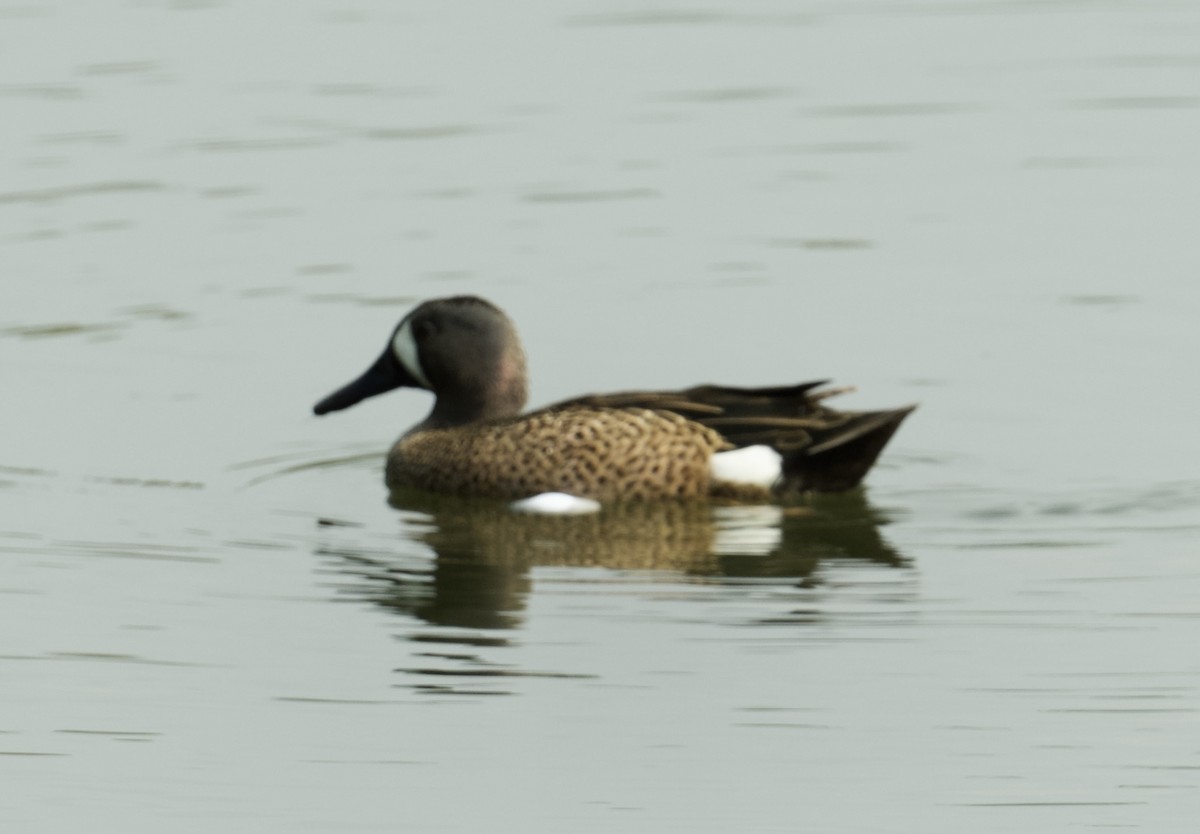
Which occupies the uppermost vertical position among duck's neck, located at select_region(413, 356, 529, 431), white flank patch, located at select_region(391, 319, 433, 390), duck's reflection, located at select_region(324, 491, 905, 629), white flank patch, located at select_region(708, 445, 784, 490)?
white flank patch, located at select_region(391, 319, 433, 390)

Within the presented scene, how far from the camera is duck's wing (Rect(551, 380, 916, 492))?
11961 millimetres

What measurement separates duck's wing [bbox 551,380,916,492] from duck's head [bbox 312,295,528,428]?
700 millimetres

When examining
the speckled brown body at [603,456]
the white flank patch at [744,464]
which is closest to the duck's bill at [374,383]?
the speckled brown body at [603,456]

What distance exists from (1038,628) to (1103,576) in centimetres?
86

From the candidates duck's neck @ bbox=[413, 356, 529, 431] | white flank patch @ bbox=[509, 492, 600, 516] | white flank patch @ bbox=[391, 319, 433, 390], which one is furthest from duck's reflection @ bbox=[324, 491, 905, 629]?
white flank patch @ bbox=[391, 319, 433, 390]

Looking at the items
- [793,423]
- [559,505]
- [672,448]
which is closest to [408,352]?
[559,505]

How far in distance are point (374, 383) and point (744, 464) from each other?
6.65ft

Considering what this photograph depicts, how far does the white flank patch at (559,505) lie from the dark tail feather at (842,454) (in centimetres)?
86

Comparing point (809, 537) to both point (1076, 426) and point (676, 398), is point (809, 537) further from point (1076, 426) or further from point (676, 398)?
point (1076, 426)

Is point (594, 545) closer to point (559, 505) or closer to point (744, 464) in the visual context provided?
point (559, 505)

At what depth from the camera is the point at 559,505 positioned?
39.1 feet

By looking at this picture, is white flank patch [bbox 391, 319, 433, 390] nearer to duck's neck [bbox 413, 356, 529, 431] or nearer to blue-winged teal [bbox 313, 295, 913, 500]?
duck's neck [bbox 413, 356, 529, 431]

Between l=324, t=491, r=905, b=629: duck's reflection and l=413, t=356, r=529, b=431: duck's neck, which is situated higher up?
l=413, t=356, r=529, b=431: duck's neck

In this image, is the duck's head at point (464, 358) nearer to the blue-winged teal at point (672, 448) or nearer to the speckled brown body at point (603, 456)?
the blue-winged teal at point (672, 448)
